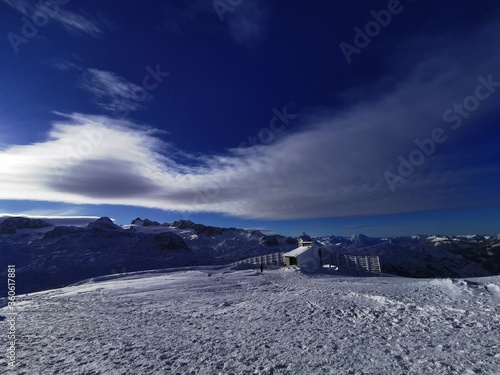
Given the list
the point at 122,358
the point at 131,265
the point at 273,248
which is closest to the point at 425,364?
the point at 122,358

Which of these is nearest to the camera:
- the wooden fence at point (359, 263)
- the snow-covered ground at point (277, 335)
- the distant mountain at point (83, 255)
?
the snow-covered ground at point (277, 335)

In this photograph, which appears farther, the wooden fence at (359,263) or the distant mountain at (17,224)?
the distant mountain at (17,224)

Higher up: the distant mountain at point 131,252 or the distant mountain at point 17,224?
the distant mountain at point 17,224

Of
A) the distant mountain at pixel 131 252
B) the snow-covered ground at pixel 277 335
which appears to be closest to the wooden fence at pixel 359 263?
the distant mountain at pixel 131 252

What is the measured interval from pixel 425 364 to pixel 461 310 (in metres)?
5.81

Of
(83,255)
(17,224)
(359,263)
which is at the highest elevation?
(17,224)

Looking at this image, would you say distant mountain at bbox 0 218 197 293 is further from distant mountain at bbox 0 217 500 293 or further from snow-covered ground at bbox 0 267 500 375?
snow-covered ground at bbox 0 267 500 375

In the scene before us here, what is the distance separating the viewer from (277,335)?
29.8ft

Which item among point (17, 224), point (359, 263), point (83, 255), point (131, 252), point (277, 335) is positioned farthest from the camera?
point (17, 224)

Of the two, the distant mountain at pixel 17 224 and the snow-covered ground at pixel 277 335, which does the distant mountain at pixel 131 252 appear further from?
the snow-covered ground at pixel 277 335

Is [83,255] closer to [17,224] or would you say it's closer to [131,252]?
[131,252]

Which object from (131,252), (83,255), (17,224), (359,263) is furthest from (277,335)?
(17,224)

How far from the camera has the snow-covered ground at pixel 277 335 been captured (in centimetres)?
698

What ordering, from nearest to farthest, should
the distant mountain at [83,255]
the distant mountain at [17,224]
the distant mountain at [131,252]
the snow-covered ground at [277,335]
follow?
the snow-covered ground at [277,335], the distant mountain at [83,255], the distant mountain at [131,252], the distant mountain at [17,224]
